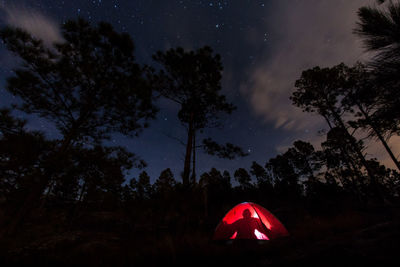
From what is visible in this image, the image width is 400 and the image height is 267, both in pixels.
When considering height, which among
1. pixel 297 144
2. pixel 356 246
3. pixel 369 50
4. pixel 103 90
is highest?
pixel 297 144

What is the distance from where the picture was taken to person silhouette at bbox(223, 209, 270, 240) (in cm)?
482

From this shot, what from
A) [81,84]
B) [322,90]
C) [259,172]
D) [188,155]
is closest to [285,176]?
[259,172]

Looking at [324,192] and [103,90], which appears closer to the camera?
[103,90]

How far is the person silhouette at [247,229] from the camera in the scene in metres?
4.82

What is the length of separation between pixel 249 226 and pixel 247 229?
0.12 metres

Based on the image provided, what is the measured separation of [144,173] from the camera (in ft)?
106

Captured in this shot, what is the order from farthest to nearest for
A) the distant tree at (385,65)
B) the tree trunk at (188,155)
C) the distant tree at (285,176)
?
the distant tree at (285,176), the tree trunk at (188,155), the distant tree at (385,65)

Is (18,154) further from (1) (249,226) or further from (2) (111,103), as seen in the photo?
(1) (249,226)

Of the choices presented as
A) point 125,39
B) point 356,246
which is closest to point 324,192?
point 356,246

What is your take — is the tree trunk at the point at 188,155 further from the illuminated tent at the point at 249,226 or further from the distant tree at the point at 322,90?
the distant tree at the point at 322,90

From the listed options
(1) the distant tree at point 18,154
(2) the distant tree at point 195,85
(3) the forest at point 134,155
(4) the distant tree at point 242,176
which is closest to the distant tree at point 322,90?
(3) the forest at point 134,155

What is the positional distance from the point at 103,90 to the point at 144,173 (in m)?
28.4

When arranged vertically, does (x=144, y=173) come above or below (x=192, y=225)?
above

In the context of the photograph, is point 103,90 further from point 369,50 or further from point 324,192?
point 324,192
